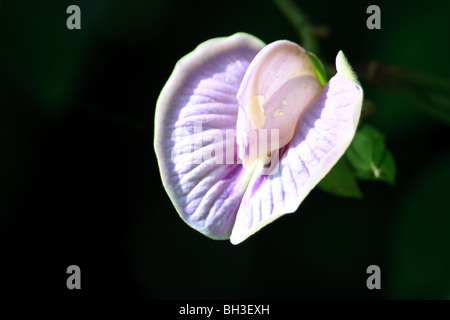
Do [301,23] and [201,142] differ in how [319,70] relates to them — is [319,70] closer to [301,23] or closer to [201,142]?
[201,142]

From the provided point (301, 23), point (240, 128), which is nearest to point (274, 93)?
point (240, 128)

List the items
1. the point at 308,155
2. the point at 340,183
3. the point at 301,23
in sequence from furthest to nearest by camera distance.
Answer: the point at 301,23
the point at 340,183
the point at 308,155

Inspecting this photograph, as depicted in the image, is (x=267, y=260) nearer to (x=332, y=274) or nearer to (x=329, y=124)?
(x=332, y=274)

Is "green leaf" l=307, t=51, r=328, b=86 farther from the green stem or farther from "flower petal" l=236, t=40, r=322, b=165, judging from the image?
the green stem

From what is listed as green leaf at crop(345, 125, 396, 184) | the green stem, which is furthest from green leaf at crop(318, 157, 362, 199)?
the green stem

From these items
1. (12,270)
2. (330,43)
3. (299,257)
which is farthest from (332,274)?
(12,270)

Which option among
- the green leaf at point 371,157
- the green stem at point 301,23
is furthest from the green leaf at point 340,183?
the green stem at point 301,23
